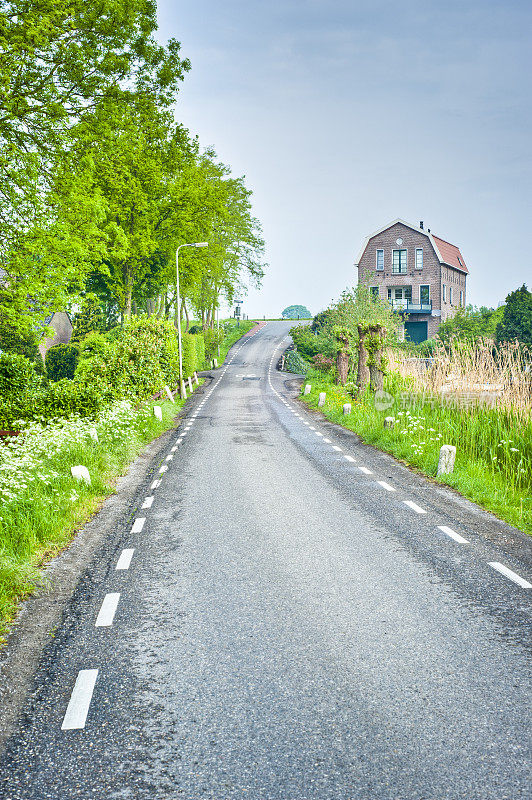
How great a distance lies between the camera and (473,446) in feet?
38.7

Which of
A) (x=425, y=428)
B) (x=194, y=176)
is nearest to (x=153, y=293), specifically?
(x=194, y=176)

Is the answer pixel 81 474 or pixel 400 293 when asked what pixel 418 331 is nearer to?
pixel 400 293

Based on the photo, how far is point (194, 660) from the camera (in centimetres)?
448

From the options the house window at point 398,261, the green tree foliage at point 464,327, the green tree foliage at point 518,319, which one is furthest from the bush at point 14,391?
the house window at point 398,261

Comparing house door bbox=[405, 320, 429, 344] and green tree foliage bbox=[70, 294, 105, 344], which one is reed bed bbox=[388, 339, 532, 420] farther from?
house door bbox=[405, 320, 429, 344]

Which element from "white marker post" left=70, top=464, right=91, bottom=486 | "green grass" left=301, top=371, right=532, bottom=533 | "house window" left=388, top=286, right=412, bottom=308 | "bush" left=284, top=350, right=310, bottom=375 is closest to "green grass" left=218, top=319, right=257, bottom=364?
"bush" left=284, top=350, right=310, bottom=375

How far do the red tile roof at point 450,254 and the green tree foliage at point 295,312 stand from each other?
4696cm

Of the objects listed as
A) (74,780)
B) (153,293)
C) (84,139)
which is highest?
(84,139)

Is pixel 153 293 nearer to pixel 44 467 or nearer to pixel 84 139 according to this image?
pixel 84 139

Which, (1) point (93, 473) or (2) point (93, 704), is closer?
(2) point (93, 704)

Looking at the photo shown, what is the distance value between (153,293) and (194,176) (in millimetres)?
8816

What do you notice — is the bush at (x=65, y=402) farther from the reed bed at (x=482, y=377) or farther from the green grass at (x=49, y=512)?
the reed bed at (x=482, y=377)

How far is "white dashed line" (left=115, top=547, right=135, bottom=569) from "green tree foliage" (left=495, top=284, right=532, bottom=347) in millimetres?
36191

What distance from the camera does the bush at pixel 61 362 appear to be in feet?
118
